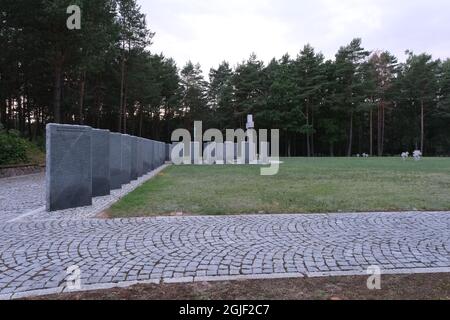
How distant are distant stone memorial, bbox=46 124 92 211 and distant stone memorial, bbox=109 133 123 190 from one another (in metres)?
2.81

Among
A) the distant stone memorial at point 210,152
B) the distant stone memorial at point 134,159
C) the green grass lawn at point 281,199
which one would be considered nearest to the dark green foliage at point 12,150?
the distant stone memorial at point 134,159

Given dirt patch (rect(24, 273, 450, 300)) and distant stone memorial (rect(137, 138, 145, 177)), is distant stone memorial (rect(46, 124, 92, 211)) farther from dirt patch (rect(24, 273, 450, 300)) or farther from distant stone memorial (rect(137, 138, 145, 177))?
distant stone memorial (rect(137, 138, 145, 177))

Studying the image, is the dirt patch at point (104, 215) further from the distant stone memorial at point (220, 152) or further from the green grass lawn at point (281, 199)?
the distant stone memorial at point (220, 152)

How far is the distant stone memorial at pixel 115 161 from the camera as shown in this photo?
10846mm

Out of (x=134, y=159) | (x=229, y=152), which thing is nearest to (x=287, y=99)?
(x=229, y=152)

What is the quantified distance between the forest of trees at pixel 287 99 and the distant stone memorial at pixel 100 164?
2835 centimetres

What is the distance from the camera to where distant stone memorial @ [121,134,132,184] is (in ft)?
39.2

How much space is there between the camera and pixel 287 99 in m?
50.8

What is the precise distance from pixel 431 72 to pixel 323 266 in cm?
5759

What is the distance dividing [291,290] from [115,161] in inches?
350

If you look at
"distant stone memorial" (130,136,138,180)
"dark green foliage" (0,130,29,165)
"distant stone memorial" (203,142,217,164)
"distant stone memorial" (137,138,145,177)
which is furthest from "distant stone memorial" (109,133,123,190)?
"distant stone memorial" (203,142,217,164)

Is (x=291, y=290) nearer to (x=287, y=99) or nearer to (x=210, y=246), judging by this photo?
(x=210, y=246)
